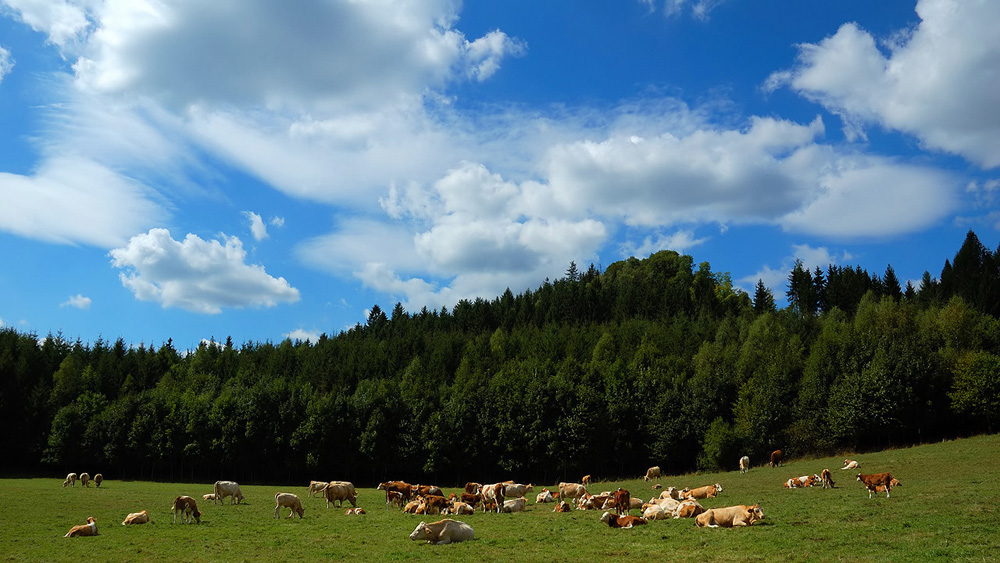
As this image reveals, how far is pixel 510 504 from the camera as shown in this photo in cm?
2936

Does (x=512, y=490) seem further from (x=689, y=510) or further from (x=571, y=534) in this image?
(x=571, y=534)

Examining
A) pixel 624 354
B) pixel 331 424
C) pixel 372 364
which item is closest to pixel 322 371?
pixel 372 364

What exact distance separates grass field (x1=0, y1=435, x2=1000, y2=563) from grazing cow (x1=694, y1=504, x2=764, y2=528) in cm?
41

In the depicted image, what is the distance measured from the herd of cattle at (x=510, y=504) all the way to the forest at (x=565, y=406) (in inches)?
1343

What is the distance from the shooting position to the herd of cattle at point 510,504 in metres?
20.4

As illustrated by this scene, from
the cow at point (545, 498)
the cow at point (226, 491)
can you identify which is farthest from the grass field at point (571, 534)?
the cow at point (226, 491)

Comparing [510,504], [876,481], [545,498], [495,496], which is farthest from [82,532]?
[876,481]

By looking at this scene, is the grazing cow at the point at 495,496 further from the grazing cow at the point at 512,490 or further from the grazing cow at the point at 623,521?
the grazing cow at the point at 623,521

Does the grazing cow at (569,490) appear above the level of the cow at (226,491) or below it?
below

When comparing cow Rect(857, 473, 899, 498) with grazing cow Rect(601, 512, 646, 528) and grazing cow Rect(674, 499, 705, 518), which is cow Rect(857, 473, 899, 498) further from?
grazing cow Rect(601, 512, 646, 528)

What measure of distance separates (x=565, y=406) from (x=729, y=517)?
177 feet

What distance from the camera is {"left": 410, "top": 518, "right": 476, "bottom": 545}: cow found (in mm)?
20078

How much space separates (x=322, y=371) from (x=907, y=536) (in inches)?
3690

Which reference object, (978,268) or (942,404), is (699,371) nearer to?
(942,404)
